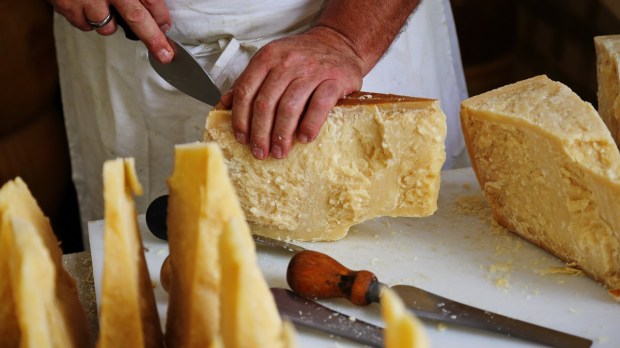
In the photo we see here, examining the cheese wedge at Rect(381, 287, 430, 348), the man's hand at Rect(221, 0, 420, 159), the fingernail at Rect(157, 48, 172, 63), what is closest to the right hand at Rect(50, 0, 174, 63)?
the fingernail at Rect(157, 48, 172, 63)

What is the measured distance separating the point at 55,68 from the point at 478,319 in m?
1.98

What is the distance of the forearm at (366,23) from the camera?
1.63 metres

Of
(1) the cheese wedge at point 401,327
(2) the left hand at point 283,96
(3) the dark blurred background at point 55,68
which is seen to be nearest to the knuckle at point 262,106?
(2) the left hand at point 283,96

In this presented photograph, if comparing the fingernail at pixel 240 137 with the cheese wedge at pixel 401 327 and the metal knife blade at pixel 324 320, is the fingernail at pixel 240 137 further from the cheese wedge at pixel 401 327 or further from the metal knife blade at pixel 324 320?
the cheese wedge at pixel 401 327

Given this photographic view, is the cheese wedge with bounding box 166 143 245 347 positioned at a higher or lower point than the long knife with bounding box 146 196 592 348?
higher

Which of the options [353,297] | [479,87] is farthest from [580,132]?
[479,87]

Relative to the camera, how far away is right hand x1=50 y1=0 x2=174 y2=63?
1.53 meters

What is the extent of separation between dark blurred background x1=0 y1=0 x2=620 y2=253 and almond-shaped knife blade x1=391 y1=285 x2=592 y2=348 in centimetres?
159

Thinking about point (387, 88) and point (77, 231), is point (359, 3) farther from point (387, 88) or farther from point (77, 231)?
point (77, 231)

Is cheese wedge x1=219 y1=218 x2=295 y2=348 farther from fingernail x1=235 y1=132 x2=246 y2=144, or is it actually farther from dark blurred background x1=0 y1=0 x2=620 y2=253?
dark blurred background x1=0 y1=0 x2=620 y2=253

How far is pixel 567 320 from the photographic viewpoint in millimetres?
1184

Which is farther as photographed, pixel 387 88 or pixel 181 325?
pixel 387 88

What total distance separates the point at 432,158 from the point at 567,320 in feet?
1.16

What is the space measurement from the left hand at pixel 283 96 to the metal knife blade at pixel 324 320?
1.00 feet
